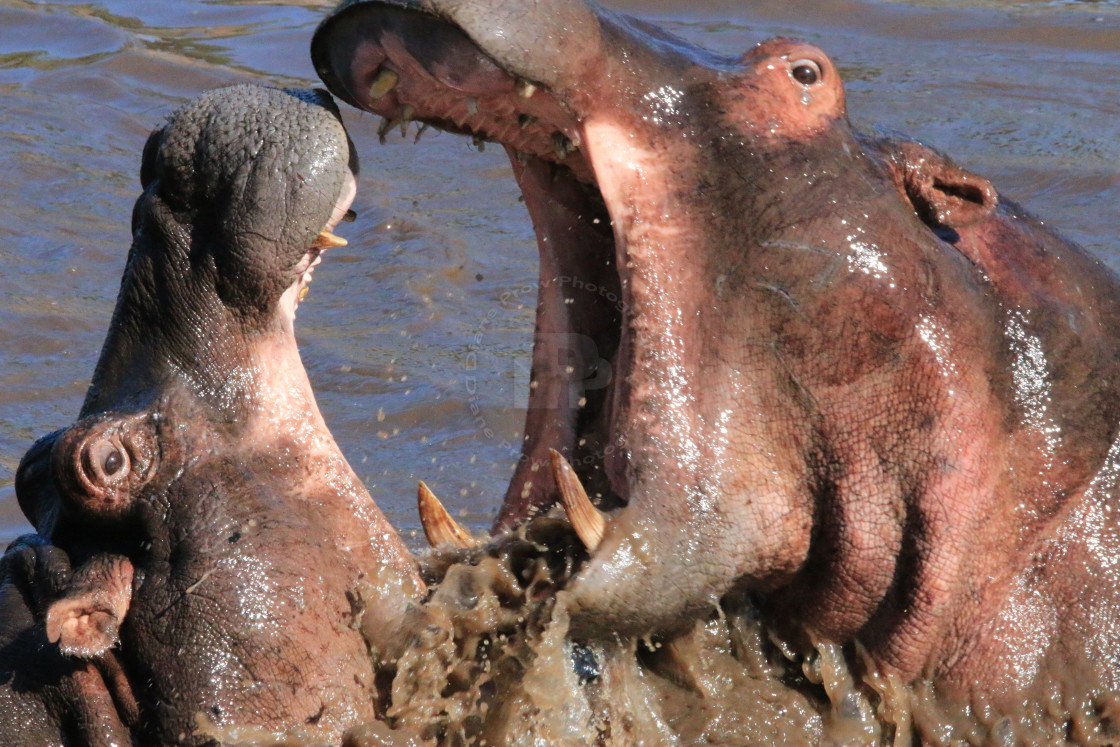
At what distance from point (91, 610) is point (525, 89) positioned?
1.42m

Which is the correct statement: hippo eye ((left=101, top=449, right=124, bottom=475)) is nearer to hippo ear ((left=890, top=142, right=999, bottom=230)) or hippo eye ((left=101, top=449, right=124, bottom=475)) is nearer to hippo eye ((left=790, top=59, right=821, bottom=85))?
hippo eye ((left=790, top=59, right=821, bottom=85))

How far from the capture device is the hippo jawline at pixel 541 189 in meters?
3.60

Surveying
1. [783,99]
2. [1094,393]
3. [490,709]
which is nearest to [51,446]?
[490,709]

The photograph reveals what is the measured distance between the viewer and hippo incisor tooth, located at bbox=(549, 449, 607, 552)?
3590 millimetres

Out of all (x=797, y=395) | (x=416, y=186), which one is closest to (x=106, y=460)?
(x=797, y=395)

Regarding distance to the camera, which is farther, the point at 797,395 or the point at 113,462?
the point at 797,395

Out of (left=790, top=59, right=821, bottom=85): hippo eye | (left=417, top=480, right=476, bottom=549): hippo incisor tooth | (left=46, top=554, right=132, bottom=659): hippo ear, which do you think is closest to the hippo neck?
(left=46, top=554, right=132, bottom=659): hippo ear

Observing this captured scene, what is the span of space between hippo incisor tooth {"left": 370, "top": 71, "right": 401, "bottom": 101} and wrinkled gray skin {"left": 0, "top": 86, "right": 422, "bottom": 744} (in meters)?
0.13

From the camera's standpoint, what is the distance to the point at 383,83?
145 inches

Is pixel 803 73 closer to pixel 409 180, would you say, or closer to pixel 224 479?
pixel 224 479

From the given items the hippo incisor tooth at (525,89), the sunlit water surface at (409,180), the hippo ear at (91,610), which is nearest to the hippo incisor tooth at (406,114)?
the hippo incisor tooth at (525,89)

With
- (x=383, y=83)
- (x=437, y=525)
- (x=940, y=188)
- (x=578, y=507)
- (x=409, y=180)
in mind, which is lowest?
(x=409, y=180)

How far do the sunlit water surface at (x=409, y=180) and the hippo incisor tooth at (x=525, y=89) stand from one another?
2.58 m

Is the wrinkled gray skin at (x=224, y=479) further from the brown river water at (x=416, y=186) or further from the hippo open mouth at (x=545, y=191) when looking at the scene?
the brown river water at (x=416, y=186)
